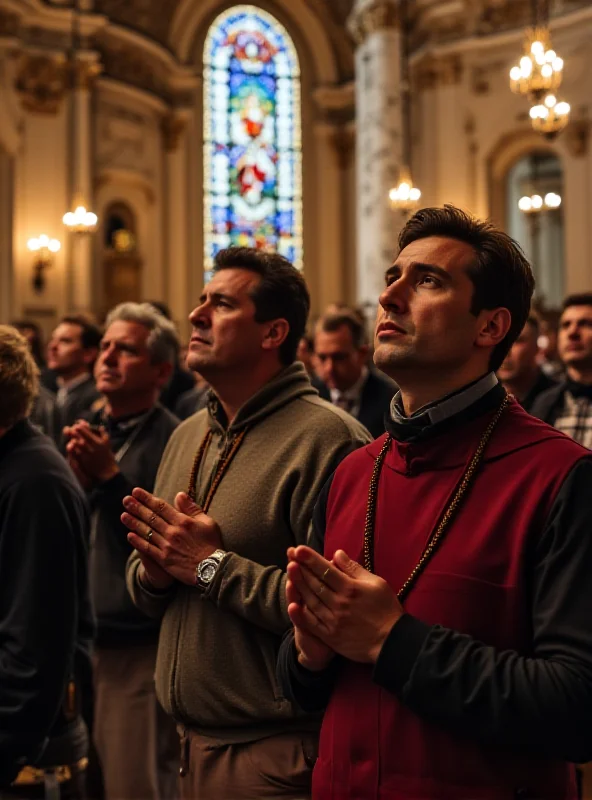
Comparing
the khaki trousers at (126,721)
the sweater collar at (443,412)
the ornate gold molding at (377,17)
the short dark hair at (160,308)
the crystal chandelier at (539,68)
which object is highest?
the ornate gold molding at (377,17)

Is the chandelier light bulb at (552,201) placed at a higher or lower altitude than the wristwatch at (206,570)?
higher

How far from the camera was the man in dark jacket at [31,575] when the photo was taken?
2.70m

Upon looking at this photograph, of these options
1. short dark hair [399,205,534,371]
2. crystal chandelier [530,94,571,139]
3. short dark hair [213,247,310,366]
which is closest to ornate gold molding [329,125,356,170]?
crystal chandelier [530,94,571,139]

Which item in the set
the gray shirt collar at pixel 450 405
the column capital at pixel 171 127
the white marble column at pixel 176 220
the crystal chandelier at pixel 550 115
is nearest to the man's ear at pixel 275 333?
the gray shirt collar at pixel 450 405

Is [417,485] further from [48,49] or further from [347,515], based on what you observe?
[48,49]

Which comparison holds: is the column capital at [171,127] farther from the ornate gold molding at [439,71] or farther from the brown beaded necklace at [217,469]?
the brown beaded necklace at [217,469]

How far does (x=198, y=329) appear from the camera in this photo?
2.90 meters

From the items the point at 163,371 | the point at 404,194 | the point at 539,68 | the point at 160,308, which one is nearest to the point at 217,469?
the point at 163,371

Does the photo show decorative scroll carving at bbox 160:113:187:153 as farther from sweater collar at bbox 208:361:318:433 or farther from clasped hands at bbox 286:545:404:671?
clasped hands at bbox 286:545:404:671

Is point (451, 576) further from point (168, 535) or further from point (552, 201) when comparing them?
point (552, 201)

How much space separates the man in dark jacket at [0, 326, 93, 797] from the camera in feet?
8.84

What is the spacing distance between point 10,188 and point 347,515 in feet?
45.5

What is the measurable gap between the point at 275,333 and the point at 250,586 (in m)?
0.80

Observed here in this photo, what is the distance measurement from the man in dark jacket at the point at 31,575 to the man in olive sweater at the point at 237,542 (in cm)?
22
